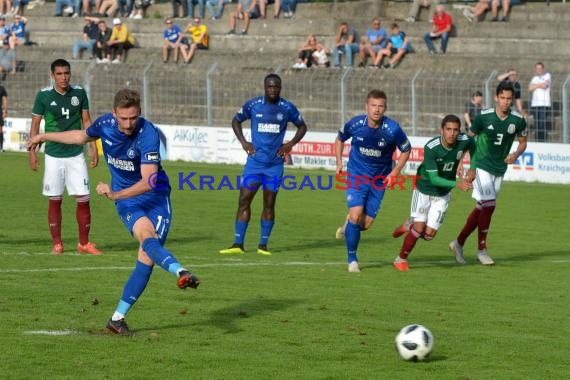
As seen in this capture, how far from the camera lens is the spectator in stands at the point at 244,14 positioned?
39688 millimetres

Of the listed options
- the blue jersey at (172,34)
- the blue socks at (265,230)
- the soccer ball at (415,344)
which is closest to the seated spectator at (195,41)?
the blue jersey at (172,34)

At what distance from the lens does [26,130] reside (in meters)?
35.4

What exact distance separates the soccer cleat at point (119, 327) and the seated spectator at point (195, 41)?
2818cm

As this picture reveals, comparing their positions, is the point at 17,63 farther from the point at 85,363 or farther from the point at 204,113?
the point at 85,363

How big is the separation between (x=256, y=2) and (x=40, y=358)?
31383 mm

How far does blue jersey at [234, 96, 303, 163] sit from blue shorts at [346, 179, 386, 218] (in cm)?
193

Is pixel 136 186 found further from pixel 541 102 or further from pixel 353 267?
pixel 541 102

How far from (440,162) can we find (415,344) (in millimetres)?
5758

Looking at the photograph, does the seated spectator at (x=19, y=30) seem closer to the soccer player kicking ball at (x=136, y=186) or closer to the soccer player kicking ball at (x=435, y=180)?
the soccer player kicking ball at (x=435, y=180)

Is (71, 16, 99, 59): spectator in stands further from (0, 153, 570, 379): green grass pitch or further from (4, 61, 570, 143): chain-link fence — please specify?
(0, 153, 570, 379): green grass pitch

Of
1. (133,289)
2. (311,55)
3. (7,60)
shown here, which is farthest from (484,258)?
(7,60)

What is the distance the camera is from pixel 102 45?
3950 centimetres

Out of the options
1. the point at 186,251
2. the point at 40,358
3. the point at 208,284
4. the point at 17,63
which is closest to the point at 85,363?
the point at 40,358

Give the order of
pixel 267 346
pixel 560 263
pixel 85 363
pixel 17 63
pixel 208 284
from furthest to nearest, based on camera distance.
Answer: pixel 17 63 < pixel 560 263 < pixel 208 284 < pixel 267 346 < pixel 85 363
